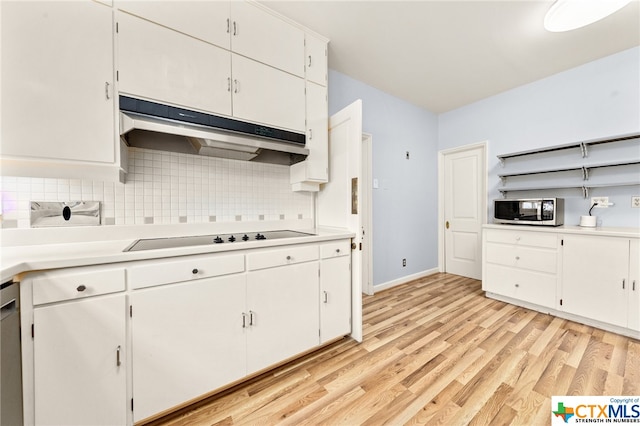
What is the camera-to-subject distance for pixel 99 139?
4.34 feet

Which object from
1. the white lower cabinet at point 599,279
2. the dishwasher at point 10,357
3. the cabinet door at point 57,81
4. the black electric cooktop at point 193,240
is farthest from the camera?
the white lower cabinet at point 599,279

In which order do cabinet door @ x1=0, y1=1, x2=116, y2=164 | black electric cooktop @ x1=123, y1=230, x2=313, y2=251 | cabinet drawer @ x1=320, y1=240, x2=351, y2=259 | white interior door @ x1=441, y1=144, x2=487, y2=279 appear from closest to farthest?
cabinet door @ x1=0, y1=1, x2=116, y2=164 < black electric cooktop @ x1=123, y1=230, x2=313, y2=251 < cabinet drawer @ x1=320, y1=240, x2=351, y2=259 < white interior door @ x1=441, y1=144, x2=487, y2=279

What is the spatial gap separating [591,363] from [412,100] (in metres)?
3.40

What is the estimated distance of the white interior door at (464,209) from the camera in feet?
12.0

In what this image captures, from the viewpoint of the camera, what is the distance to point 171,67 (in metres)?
1.50

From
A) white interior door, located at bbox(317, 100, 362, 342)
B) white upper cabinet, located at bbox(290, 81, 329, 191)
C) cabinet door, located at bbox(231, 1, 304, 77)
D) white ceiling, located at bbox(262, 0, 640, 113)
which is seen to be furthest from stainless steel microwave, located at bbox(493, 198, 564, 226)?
cabinet door, located at bbox(231, 1, 304, 77)

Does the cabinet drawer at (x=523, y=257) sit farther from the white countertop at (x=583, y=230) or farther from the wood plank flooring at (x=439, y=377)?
the wood plank flooring at (x=439, y=377)

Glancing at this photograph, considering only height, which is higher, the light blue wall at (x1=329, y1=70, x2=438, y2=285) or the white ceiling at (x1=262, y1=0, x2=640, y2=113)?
the white ceiling at (x1=262, y1=0, x2=640, y2=113)

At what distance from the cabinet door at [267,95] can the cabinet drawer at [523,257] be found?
271 cm

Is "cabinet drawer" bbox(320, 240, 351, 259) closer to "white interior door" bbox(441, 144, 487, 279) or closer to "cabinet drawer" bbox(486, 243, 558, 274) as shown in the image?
"cabinet drawer" bbox(486, 243, 558, 274)

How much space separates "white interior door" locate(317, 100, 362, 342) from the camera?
196 centimetres

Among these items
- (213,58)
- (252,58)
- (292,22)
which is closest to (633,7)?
(292,22)

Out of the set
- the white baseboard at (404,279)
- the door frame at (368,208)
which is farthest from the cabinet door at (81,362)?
the white baseboard at (404,279)

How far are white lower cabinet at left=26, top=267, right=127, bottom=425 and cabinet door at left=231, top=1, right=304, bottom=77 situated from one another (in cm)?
170
